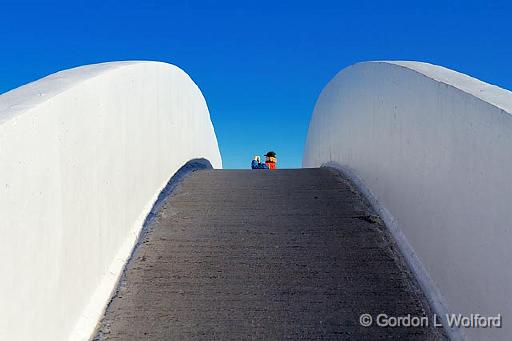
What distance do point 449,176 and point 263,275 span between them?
58.5 inches

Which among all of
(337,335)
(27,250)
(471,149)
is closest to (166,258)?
(337,335)

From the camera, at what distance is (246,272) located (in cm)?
407

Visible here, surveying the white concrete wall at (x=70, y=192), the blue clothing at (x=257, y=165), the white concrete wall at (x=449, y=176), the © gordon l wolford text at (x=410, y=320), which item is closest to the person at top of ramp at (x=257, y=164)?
the blue clothing at (x=257, y=165)

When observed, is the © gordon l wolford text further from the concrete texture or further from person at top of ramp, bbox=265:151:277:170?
person at top of ramp, bbox=265:151:277:170

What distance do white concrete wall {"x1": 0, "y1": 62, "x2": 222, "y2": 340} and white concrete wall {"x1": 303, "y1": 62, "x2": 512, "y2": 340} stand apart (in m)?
2.19

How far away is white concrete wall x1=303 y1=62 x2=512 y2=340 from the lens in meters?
2.75

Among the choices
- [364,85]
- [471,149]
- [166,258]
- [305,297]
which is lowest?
[305,297]

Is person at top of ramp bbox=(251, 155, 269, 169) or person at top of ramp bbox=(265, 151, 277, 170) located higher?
person at top of ramp bbox=(265, 151, 277, 170)

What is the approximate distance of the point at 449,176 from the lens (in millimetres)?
3424

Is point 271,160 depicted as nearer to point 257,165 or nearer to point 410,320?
point 257,165

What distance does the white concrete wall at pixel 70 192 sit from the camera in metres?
2.41

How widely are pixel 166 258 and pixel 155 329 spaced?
92 centimetres

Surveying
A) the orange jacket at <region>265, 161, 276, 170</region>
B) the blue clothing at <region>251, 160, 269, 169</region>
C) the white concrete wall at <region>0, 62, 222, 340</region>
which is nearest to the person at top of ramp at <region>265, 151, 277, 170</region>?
the orange jacket at <region>265, 161, 276, 170</region>

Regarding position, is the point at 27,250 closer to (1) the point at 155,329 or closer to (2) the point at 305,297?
(1) the point at 155,329
